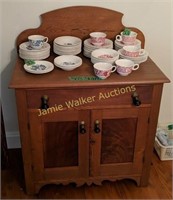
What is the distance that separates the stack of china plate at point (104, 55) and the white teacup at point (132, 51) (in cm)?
5

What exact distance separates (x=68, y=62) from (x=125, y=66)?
0.31 metres

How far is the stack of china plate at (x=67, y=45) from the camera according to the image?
156 cm

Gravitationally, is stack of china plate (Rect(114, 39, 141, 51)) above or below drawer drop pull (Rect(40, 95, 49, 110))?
above

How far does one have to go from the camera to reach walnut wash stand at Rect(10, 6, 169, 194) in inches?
54.4

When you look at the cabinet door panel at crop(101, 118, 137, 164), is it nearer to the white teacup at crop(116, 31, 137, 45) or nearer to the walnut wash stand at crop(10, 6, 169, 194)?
the walnut wash stand at crop(10, 6, 169, 194)

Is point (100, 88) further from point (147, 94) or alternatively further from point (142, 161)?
point (142, 161)

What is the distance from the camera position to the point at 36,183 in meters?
1.65

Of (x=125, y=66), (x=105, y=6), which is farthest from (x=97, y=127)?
(x=105, y=6)

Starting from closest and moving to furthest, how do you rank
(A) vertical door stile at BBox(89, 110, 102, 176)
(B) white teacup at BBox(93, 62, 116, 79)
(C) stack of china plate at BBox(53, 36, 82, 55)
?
(B) white teacup at BBox(93, 62, 116, 79), (A) vertical door stile at BBox(89, 110, 102, 176), (C) stack of china plate at BBox(53, 36, 82, 55)

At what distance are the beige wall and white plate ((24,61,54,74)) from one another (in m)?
0.31

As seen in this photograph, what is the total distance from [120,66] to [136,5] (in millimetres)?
498

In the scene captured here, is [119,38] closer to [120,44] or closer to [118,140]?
[120,44]

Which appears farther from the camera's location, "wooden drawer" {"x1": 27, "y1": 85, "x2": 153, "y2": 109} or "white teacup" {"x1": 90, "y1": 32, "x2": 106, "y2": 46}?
"white teacup" {"x1": 90, "y1": 32, "x2": 106, "y2": 46}

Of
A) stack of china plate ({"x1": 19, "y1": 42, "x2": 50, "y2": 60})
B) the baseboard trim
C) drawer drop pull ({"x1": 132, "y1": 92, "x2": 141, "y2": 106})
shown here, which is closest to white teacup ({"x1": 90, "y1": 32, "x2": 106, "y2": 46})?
stack of china plate ({"x1": 19, "y1": 42, "x2": 50, "y2": 60})
